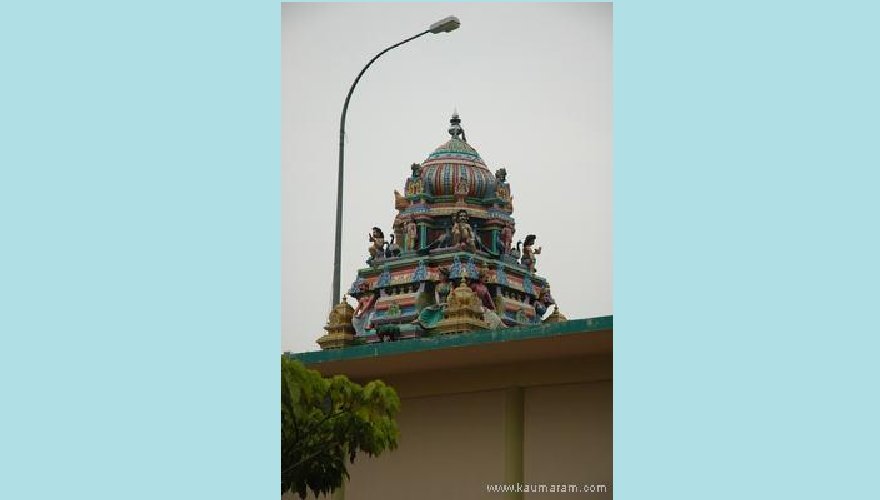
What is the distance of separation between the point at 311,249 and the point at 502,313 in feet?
15.7

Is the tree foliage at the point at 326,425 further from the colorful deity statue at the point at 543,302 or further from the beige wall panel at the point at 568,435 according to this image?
the colorful deity statue at the point at 543,302

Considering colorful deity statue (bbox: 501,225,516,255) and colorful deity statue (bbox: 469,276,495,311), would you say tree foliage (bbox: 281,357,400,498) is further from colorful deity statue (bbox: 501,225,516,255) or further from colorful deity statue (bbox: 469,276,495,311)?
colorful deity statue (bbox: 469,276,495,311)

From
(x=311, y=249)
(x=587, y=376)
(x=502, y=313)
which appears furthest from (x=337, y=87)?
(x=502, y=313)

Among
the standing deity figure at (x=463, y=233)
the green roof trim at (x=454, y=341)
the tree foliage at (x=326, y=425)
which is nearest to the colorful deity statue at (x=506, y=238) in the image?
the standing deity figure at (x=463, y=233)

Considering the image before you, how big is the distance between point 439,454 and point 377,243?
9.15 feet

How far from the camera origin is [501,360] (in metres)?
14.9

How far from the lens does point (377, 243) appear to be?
17.0 m

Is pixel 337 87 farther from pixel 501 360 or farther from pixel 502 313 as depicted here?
pixel 502 313

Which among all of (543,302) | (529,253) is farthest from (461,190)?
(529,253)

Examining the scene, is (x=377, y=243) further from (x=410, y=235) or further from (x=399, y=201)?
(x=410, y=235)

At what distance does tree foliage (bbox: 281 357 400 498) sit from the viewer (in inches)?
527

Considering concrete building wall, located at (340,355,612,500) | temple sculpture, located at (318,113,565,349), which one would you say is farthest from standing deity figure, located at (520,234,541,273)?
concrete building wall, located at (340,355,612,500)

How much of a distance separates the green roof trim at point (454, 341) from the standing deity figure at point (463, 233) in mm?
3981

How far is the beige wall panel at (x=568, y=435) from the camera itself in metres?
13.4
